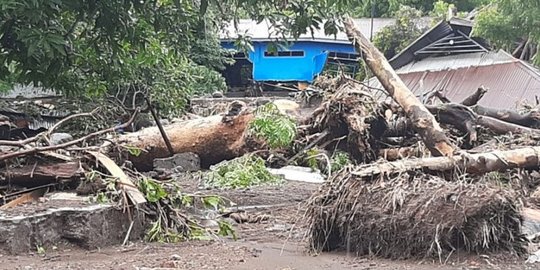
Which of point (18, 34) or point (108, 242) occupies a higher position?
point (18, 34)

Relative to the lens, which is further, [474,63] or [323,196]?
[474,63]

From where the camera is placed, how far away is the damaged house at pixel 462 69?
1623 cm

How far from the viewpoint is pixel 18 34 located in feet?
14.1

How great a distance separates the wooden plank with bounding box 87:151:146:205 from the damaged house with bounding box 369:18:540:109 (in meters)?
8.62

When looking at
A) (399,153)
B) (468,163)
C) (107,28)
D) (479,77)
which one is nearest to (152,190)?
(107,28)

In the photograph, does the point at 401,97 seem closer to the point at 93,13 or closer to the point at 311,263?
the point at 311,263

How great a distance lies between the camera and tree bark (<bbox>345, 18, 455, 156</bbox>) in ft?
30.2

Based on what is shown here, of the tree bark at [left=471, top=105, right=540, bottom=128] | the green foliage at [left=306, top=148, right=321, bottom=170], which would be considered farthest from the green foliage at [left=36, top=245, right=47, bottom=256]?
the tree bark at [left=471, top=105, right=540, bottom=128]

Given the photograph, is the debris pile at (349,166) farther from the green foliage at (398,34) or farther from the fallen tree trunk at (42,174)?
the green foliage at (398,34)

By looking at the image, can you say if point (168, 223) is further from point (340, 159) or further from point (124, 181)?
point (340, 159)

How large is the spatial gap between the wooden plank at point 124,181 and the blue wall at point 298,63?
21.3 metres

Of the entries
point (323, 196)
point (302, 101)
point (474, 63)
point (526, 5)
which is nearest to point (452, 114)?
point (526, 5)

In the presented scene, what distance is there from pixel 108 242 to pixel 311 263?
1865mm

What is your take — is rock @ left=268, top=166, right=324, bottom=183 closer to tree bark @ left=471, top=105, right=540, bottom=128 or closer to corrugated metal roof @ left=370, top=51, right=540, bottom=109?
tree bark @ left=471, top=105, right=540, bottom=128
